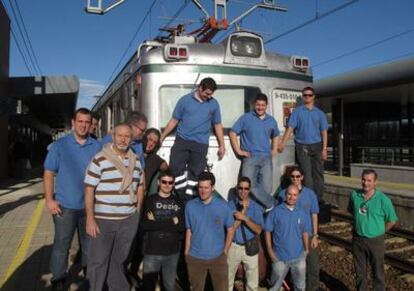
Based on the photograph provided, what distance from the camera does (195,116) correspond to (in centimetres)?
521

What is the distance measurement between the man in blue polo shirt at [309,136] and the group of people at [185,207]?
0.30 m

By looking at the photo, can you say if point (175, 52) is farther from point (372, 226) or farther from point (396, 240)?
point (396, 240)

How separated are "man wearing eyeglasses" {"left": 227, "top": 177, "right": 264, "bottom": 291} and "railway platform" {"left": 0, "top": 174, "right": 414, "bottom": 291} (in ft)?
6.09

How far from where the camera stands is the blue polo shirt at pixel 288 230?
15.9ft

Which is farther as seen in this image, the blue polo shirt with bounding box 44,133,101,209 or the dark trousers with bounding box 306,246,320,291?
the dark trousers with bounding box 306,246,320,291

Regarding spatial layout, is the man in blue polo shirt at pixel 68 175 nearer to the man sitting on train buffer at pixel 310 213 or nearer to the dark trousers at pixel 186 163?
the dark trousers at pixel 186 163

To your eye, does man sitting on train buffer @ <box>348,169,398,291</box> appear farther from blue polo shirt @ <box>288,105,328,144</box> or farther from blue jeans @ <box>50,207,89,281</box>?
blue jeans @ <box>50,207,89,281</box>

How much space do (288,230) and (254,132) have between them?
119 cm

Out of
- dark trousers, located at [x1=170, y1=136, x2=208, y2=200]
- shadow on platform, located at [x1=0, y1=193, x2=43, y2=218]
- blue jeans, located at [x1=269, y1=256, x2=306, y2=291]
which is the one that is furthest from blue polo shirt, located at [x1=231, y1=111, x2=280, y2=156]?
shadow on platform, located at [x1=0, y1=193, x2=43, y2=218]

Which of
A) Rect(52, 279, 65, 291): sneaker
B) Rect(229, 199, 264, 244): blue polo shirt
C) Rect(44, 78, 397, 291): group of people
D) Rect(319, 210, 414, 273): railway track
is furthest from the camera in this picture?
Rect(319, 210, 414, 273): railway track

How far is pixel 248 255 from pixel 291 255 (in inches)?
16.8

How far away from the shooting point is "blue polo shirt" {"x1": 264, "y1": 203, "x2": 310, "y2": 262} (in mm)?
4832

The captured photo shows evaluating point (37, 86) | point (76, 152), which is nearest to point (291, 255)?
point (76, 152)

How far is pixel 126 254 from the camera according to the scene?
13.9 ft
